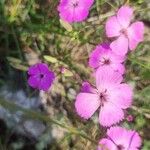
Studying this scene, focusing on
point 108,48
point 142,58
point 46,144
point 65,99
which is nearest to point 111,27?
point 108,48

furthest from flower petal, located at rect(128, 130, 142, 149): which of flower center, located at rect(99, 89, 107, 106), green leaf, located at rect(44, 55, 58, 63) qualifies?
green leaf, located at rect(44, 55, 58, 63)

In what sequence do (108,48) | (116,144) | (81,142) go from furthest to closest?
1. (81,142)
2. (108,48)
3. (116,144)

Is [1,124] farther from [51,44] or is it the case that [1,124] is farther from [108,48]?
[108,48]

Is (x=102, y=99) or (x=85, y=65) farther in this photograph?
(x=85, y=65)

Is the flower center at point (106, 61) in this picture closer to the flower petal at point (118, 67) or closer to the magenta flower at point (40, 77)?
the flower petal at point (118, 67)

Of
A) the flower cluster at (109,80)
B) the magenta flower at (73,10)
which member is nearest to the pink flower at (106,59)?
the flower cluster at (109,80)

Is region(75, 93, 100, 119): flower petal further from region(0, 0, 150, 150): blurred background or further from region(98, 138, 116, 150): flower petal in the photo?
region(0, 0, 150, 150): blurred background
